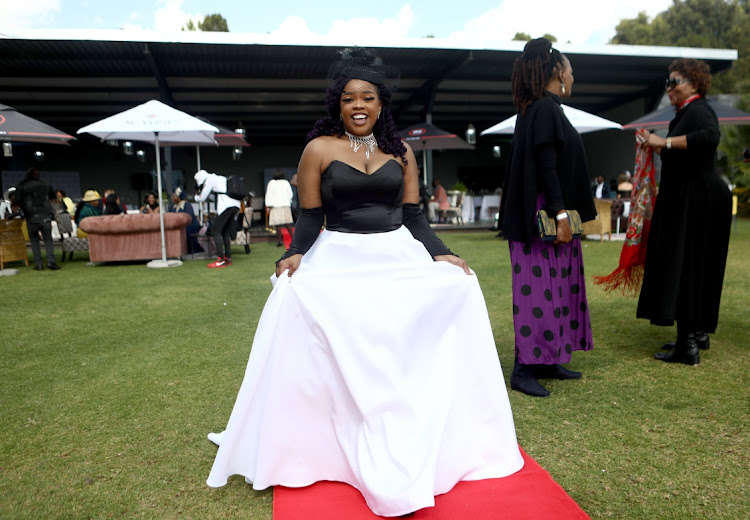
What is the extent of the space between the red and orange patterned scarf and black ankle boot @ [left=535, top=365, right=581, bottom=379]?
0.98 meters

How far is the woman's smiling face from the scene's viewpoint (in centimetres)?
240

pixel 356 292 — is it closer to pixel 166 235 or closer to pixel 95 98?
pixel 166 235

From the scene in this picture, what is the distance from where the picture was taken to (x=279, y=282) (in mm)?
2199

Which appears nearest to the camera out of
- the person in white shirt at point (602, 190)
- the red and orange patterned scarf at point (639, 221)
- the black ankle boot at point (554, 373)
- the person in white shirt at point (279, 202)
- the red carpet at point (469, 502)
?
the red carpet at point (469, 502)

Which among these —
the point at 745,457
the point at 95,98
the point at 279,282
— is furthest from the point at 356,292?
the point at 95,98

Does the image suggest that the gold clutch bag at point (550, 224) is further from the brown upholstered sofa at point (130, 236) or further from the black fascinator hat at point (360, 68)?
the brown upholstered sofa at point (130, 236)

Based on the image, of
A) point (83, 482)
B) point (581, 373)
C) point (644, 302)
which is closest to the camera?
point (83, 482)

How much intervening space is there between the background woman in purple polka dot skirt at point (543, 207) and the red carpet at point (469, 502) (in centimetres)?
106

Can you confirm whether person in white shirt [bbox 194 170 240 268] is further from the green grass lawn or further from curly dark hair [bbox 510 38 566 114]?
curly dark hair [bbox 510 38 566 114]

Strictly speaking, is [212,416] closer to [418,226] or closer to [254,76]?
[418,226]

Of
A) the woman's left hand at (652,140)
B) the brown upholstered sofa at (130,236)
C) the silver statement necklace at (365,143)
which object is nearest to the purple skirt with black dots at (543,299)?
the woman's left hand at (652,140)

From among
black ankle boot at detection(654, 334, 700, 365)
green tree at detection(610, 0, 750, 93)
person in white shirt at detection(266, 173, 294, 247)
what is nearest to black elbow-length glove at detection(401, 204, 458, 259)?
black ankle boot at detection(654, 334, 700, 365)

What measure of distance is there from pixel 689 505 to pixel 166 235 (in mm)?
9121

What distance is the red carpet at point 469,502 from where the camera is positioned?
2035 millimetres
